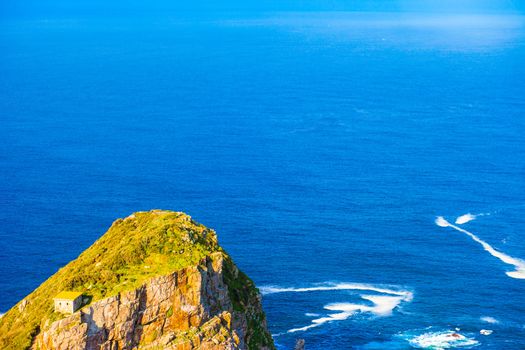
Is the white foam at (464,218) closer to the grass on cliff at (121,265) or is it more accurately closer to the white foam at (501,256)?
the white foam at (501,256)

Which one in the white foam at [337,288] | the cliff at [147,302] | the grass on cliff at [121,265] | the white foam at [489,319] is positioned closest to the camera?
the cliff at [147,302]

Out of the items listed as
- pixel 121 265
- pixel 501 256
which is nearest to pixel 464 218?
pixel 501 256

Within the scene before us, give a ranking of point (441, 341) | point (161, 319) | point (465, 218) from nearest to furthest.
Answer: point (161, 319) < point (441, 341) < point (465, 218)

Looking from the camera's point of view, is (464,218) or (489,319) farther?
(464,218)

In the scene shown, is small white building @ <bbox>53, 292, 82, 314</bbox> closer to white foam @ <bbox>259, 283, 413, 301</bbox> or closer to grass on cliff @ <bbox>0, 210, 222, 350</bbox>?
grass on cliff @ <bbox>0, 210, 222, 350</bbox>

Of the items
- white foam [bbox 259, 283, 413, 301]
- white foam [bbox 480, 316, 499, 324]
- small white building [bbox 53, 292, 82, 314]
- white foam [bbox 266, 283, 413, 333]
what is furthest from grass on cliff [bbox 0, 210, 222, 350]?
white foam [bbox 480, 316, 499, 324]

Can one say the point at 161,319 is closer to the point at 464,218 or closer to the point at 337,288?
the point at 337,288

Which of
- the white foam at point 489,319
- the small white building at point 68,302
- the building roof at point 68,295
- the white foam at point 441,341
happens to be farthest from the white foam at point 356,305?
the small white building at point 68,302
